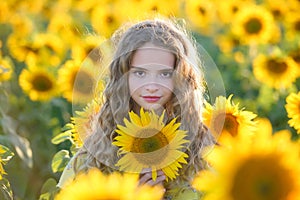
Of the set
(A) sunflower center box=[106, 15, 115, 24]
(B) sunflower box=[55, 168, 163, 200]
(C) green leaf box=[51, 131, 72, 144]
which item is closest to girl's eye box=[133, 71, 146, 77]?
(C) green leaf box=[51, 131, 72, 144]

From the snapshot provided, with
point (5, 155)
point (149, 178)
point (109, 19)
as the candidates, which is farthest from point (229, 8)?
point (149, 178)

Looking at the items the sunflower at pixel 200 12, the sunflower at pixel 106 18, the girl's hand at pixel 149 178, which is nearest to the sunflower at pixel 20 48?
the sunflower at pixel 106 18

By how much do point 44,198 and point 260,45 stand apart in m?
2.33

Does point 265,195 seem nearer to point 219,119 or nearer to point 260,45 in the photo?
point 219,119

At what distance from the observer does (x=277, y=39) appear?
4.25 m

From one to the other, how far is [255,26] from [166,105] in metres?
2.52

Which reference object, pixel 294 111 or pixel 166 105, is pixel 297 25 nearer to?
pixel 294 111

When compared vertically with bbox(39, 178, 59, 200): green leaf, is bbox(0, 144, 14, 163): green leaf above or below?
below

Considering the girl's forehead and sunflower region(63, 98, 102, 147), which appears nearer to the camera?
the girl's forehead

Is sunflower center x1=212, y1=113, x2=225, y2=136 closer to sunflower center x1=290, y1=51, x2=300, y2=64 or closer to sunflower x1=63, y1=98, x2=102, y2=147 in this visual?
sunflower x1=63, y1=98, x2=102, y2=147

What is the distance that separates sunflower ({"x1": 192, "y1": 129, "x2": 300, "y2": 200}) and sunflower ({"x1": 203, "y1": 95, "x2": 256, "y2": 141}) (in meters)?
0.68

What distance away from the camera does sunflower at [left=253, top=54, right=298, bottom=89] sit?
3.46 metres

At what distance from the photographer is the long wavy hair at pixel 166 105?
5.50ft

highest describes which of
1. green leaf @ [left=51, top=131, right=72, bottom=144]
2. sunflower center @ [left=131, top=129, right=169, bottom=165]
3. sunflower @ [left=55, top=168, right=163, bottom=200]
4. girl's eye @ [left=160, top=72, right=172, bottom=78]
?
green leaf @ [left=51, top=131, right=72, bottom=144]
